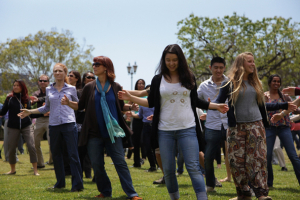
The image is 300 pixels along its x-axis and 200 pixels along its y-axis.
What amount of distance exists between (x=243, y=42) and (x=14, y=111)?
3195cm

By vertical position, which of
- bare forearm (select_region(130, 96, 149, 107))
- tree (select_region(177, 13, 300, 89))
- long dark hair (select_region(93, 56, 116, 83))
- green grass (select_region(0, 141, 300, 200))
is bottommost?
green grass (select_region(0, 141, 300, 200))

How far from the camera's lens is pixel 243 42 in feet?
122

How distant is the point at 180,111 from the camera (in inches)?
176

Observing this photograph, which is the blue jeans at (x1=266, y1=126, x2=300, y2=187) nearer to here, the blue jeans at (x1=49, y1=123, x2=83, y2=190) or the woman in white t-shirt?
the woman in white t-shirt

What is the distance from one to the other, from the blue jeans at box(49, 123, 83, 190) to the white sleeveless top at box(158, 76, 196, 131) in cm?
271

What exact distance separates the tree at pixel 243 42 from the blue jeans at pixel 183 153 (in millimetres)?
33543

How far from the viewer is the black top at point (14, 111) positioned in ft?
29.9

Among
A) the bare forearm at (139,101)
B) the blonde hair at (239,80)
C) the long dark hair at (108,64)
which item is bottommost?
the bare forearm at (139,101)

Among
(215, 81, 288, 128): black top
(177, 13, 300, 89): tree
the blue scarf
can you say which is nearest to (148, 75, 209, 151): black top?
(215, 81, 288, 128): black top

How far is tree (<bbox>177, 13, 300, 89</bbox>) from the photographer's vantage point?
37.2m

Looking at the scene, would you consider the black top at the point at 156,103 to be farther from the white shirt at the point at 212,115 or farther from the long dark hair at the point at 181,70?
the white shirt at the point at 212,115

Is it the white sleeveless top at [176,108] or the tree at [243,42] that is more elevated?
the tree at [243,42]

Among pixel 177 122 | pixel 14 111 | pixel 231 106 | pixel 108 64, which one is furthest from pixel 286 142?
pixel 14 111

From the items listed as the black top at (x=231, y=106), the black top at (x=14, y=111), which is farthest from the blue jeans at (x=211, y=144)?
the black top at (x=14, y=111)
